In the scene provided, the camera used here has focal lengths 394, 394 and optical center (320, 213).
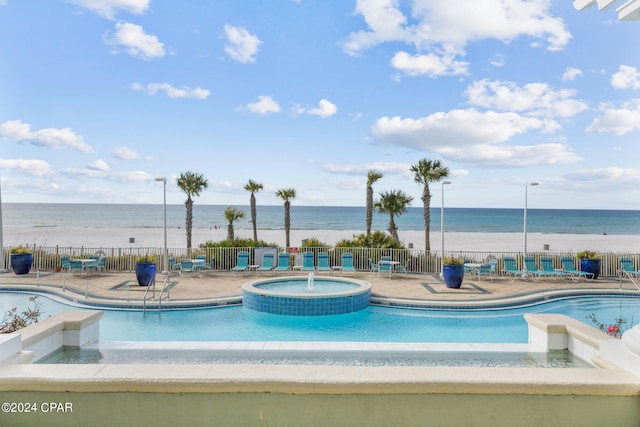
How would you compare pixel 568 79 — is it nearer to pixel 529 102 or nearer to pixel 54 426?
pixel 529 102

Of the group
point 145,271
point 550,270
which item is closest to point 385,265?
point 550,270

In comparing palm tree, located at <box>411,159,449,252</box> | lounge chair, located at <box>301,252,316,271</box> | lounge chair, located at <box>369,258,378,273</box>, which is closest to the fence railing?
lounge chair, located at <box>369,258,378,273</box>

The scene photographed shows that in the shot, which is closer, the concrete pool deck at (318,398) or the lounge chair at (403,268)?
the concrete pool deck at (318,398)

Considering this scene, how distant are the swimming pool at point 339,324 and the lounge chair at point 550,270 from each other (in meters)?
2.77

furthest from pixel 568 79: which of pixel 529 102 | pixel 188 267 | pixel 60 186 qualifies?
pixel 60 186

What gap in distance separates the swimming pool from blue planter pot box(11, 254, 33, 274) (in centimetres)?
389

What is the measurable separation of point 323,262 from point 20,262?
11538mm

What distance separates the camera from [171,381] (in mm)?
2488

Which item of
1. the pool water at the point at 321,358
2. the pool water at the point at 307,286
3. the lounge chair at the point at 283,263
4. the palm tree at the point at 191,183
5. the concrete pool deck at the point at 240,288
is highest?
the palm tree at the point at 191,183

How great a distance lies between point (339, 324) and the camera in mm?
9414

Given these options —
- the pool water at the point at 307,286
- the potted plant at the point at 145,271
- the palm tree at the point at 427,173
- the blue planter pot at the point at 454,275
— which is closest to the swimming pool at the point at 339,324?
the pool water at the point at 307,286

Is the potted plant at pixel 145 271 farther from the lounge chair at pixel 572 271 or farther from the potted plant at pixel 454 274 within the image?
the lounge chair at pixel 572 271

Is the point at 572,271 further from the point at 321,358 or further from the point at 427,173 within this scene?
the point at 321,358

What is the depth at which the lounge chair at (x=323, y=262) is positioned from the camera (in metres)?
15.3
